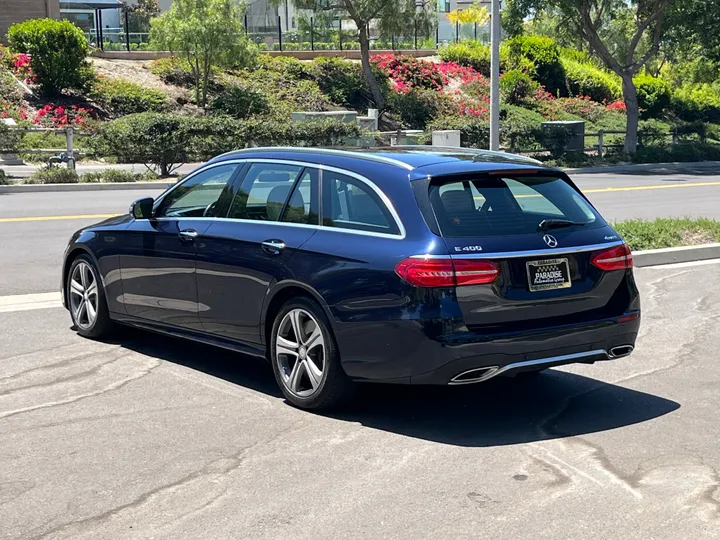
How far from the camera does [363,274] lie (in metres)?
6.07

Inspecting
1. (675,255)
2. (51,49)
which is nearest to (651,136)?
(51,49)

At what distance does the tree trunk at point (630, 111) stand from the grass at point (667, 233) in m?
25.3

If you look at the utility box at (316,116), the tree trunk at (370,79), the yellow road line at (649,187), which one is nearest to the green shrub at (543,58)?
the tree trunk at (370,79)

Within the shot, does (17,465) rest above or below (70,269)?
below

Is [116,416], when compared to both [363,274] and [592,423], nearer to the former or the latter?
[363,274]

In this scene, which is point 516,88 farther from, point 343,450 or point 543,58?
point 343,450

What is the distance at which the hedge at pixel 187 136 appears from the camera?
2725 centimetres

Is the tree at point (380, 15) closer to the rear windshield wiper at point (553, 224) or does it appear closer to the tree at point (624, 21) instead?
the tree at point (624, 21)

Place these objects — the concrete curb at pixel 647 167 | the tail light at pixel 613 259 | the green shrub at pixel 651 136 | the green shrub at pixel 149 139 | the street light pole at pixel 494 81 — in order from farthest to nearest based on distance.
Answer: the green shrub at pixel 651 136
the concrete curb at pixel 647 167
the green shrub at pixel 149 139
the street light pole at pixel 494 81
the tail light at pixel 613 259

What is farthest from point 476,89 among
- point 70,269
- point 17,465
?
point 17,465

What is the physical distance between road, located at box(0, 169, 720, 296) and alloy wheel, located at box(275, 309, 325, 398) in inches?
200

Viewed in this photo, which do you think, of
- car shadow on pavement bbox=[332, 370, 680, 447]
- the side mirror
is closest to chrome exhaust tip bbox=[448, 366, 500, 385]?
car shadow on pavement bbox=[332, 370, 680, 447]

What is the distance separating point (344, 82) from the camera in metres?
49.1

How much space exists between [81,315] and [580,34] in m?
32.7
